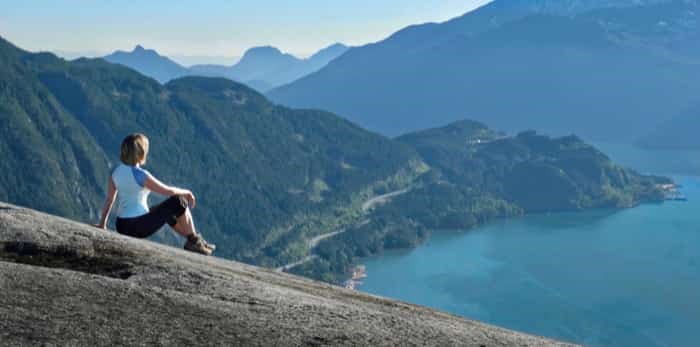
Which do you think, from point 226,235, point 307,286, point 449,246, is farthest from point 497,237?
point 307,286

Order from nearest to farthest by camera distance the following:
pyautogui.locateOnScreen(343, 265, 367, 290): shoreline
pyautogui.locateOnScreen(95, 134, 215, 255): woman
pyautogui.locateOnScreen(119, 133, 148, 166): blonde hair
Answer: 1. pyautogui.locateOnScreen(119, 133, 148, 166): blonde hair
2. pyautogui.locateOnScreen(95, 134, 215, 255): woman
3. pyautogui.locateOnScreen(343, 265, 367, 290): shoreline

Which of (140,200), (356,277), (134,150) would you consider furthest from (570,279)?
(134,150)

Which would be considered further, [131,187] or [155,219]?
[155,219]

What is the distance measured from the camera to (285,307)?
11.7 m

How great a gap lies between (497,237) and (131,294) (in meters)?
174

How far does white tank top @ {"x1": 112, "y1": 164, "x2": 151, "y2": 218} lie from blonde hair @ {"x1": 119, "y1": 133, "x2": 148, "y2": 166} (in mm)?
133

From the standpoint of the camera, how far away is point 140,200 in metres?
14.5

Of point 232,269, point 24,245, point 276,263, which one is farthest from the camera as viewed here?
point 276,263

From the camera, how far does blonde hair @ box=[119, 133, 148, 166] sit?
45.0ft

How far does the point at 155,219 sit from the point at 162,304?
4069mm

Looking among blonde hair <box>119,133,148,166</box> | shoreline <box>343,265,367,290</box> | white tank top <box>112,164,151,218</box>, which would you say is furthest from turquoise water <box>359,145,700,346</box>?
blonde hair <box>119,133,148,166</box>

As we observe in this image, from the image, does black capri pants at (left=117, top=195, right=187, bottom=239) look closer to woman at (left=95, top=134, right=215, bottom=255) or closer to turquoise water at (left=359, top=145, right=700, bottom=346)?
woman at (left=95, top=134, right=215, bottom=255)

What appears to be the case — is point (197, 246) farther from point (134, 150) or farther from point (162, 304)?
point (162, 304)

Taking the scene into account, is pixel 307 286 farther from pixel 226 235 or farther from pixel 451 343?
pixel 226 235
